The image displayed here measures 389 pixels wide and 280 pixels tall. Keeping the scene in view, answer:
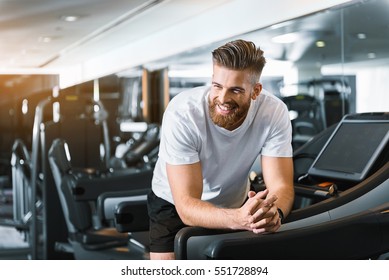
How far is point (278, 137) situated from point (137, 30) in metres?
4.79

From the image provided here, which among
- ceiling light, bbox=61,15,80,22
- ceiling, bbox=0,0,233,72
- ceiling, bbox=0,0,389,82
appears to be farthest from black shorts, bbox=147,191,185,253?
ceiling light, bbox=61,15,80,22

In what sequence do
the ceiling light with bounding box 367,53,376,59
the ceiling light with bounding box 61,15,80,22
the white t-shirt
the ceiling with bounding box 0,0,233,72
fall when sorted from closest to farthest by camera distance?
the white t-shirt
the ceiling light with bounding box 367,53,376,59
the ceiling with bounding box 0,0,233,72
the ceiling light with bounding box 61,15,80,22

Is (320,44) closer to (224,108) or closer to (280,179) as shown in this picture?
(280,179)

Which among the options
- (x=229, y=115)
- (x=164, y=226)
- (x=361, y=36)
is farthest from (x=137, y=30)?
(x=229, y=115)

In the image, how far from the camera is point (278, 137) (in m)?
2.01

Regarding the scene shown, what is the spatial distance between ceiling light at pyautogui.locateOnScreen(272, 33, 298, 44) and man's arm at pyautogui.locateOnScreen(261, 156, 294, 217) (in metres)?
2.17

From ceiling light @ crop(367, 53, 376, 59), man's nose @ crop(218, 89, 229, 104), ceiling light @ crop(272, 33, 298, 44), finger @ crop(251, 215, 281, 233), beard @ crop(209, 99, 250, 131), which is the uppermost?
ceiling light @ crop(272, 33, 298, 44)

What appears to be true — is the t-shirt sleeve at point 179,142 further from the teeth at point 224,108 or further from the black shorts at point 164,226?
the black shorts at point 164,226

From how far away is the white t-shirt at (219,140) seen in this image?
191cm

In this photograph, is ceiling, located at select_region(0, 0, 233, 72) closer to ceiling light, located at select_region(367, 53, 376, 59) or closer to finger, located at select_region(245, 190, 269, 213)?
ceiling light, located at select_region(367, 53, 376, 59)

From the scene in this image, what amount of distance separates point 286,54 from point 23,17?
2.16 metres

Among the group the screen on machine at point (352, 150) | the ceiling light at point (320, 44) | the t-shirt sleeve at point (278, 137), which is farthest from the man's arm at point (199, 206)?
the ceiling light at point (320, 44)

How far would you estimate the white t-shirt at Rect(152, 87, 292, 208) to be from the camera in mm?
→ 1906
